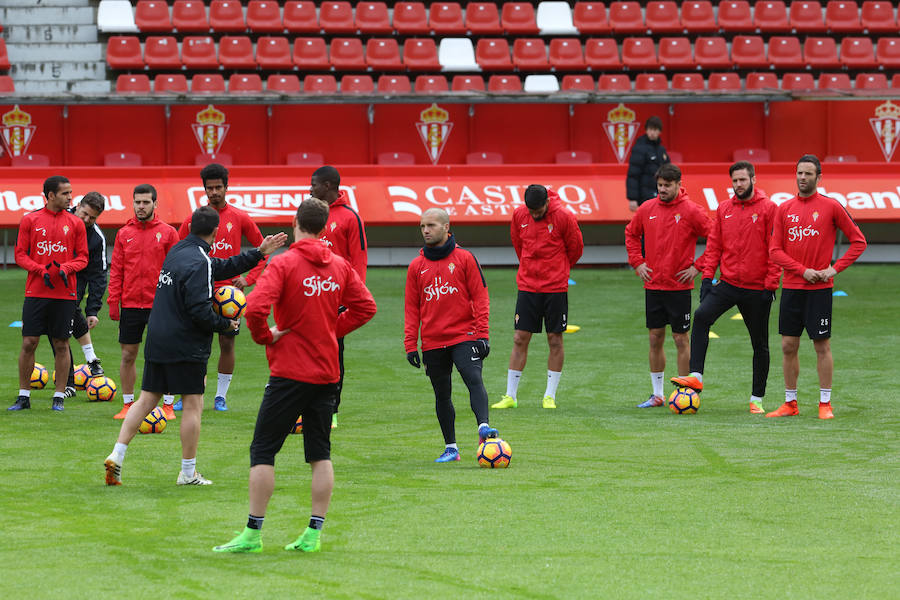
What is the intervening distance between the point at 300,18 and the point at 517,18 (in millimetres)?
5259

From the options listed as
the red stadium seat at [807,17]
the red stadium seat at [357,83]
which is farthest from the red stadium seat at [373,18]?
the red stadium seat at [807,17]

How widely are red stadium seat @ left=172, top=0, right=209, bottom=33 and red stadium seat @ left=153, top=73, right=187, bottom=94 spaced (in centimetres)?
175

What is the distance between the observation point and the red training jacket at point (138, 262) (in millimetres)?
10969

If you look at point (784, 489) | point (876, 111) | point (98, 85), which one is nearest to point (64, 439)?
point (784, 489)

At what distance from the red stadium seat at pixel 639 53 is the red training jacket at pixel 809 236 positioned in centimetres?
1818

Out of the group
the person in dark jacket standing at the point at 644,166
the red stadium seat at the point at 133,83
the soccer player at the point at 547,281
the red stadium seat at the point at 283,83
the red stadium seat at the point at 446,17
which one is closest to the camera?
the soccer player at the point at 547,281

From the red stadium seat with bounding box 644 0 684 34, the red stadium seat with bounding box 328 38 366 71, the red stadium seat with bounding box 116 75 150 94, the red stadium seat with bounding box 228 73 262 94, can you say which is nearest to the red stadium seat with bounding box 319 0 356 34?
the red stadium seat with bounding box 328 38 366 71

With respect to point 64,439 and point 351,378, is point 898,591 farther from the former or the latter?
point 351,378

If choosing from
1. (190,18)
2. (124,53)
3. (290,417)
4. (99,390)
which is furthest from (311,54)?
(290,417)

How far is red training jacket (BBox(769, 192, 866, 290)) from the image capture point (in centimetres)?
1095

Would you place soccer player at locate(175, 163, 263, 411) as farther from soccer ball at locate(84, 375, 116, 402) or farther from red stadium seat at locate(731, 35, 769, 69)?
red stadium seat at locate(731, 35, 769, 69)

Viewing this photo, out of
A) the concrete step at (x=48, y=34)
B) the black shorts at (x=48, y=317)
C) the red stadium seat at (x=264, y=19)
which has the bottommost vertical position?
the black shorts at (x=48, y=317)

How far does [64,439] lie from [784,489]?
18.9ft

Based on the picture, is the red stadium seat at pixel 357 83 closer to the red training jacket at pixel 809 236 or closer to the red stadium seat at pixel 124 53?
the red stadium seat at pixel 124 53
